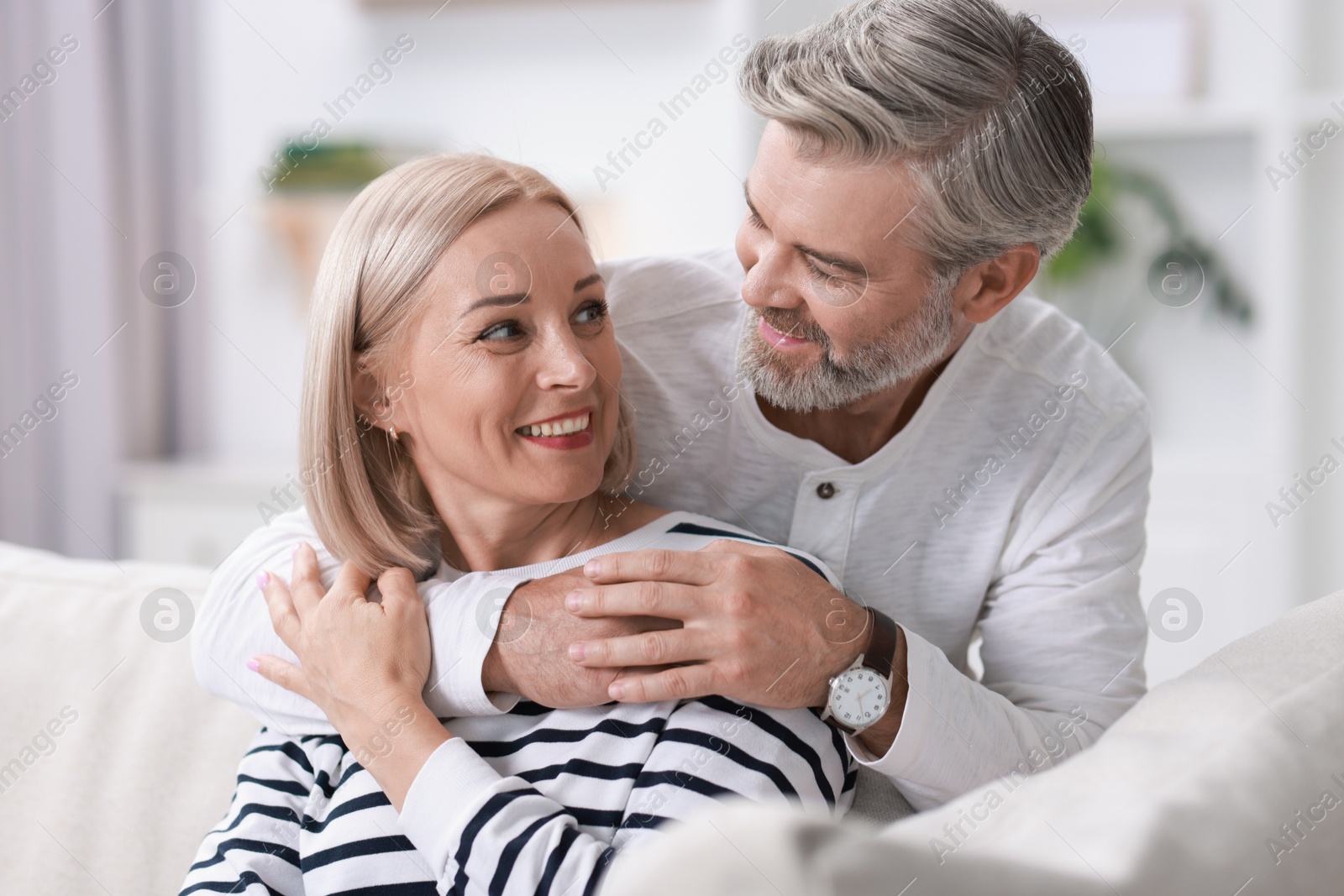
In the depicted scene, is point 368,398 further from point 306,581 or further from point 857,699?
point 857,699

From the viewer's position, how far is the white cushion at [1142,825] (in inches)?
21.0

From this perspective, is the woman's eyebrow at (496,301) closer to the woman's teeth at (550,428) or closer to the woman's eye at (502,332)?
the woman's eye at (502,332)

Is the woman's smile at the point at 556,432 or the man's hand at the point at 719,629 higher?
the woman's smile at the point at 556,432

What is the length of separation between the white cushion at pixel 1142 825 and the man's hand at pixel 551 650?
13.1 inches

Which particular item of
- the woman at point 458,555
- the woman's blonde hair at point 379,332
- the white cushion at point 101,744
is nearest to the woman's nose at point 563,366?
the woman at point 458,555

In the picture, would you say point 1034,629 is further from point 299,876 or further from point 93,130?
point 93,130

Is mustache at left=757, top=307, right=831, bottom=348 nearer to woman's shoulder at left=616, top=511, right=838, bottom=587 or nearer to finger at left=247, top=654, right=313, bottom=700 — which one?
woman's shoulder at left=616, top=511, right=838, bottom=587

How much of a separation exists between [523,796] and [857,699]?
0.32m

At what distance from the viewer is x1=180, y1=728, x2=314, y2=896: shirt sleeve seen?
109cm

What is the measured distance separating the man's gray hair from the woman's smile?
15.4 inches

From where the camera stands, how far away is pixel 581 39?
3.19 m

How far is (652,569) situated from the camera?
1.07m

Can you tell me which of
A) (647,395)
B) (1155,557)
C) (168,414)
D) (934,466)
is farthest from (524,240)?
(168,414)

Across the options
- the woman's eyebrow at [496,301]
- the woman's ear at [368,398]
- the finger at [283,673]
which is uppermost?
the woman's eyebrow at [496,301]
